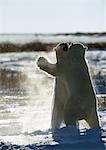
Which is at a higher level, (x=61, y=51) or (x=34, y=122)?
(x=61, y=51)

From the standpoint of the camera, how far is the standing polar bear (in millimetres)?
6785

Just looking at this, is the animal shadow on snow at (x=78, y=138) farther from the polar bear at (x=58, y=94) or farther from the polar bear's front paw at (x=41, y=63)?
the polar bear's front paw at (x=41, y=63)

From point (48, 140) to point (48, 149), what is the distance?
1.38 feet

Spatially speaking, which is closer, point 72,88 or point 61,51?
point 72,88

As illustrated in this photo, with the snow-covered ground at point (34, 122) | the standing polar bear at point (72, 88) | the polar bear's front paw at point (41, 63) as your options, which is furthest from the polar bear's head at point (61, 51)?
the snow-covered ground at point (34, 122)

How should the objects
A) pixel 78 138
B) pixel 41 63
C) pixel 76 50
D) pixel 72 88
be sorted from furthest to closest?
pixel 41 63 → pixel 76 50 → pixel 72 88 → pixel 78 138

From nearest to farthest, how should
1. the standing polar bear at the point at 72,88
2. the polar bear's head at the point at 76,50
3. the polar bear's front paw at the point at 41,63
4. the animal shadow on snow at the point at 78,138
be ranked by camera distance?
1. the animal shadow on snow at the point at 78,138
2. the standing polar bear at the point at 72,88
3. the polar bear's head at the point at 76,50
4. the polar bear's front paw at the point at 41,63

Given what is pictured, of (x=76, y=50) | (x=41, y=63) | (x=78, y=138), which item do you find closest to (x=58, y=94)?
(x=41, y=63)

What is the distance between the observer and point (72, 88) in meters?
6.85

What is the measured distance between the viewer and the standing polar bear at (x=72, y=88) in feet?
22.3

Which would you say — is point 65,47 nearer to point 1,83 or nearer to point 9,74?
point 1,83

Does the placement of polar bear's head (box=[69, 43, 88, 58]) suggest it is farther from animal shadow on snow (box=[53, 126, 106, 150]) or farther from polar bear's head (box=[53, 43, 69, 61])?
animal shadow on snow (box=[53, 126, 106, 150])

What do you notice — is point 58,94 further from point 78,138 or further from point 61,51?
point 78,138

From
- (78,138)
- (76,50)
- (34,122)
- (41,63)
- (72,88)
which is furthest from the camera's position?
(34,122)
